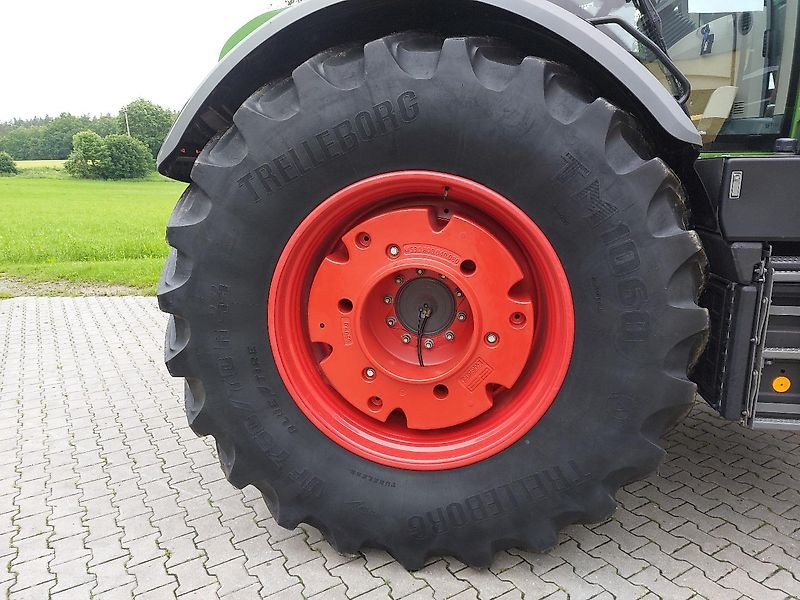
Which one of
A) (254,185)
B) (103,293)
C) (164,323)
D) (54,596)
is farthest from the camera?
(103,293)

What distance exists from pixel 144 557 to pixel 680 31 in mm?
2698

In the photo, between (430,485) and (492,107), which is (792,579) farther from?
(492,107)

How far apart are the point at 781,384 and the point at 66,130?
2617 inches

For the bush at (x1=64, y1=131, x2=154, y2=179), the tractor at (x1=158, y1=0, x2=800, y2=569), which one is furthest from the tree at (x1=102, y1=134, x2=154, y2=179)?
the tractor at (x1=158, y1=0, x2=800, y2=569)

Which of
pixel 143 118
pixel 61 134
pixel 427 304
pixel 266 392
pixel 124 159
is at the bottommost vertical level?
pixel 124 159

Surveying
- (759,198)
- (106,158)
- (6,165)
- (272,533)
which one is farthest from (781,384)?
(6,165)

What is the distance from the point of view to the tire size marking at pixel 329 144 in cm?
167

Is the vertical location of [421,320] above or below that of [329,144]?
below

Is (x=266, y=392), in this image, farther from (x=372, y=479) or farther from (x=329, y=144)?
(x=329, y=144)

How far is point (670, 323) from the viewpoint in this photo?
5.50 feet

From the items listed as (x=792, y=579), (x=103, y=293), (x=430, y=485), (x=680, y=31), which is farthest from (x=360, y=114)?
(x=103, y=293)

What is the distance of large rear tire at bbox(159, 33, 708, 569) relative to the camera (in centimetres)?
165

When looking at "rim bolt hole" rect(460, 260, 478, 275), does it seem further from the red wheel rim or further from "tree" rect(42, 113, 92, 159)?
"tree" rect(42, 113, 92, 159)

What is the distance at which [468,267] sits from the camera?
6.06ft
